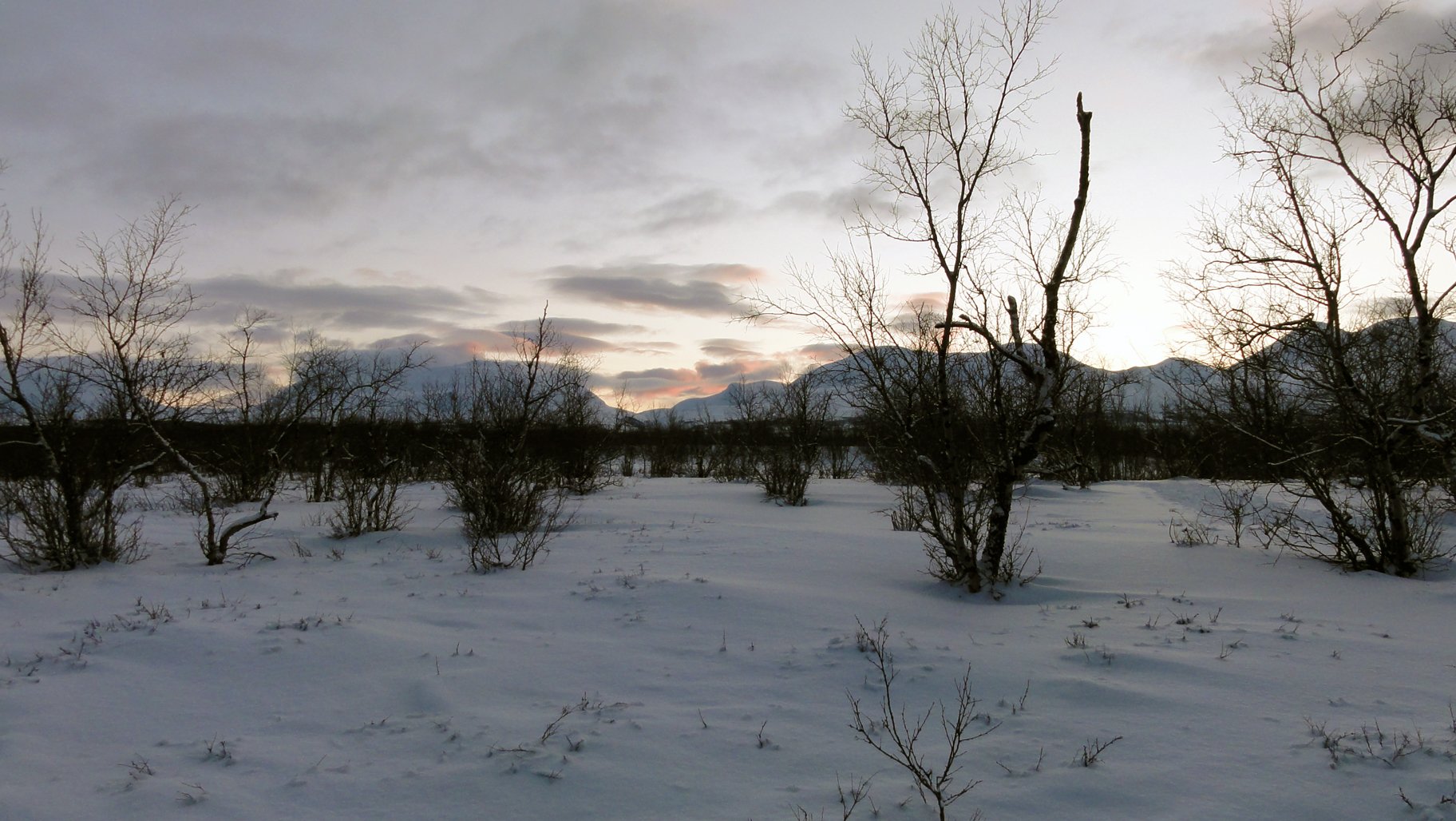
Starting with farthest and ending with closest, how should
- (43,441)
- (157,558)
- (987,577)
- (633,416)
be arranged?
(633,416)
(157,558)
(43,441)
(987,577)

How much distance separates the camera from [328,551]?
9258 mm

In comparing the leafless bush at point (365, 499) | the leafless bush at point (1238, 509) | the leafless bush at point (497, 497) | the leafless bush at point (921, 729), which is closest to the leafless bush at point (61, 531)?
the leafless bush at point (365, 499)

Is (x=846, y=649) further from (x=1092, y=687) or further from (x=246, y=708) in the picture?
(x=246, y=708)

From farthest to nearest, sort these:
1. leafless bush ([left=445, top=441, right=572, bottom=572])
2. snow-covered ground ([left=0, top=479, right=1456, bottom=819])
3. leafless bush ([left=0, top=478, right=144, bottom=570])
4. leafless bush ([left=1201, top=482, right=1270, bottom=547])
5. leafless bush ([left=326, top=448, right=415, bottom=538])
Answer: leafless bush ([left=326, top=448, right=415, bottom=538]) < leafless bush ([left=445, top=441, right=572, bottom=572]) < leafless bush ([left=1201, top=482, right=1270, bottom=547]) < leafless bush ([left=0, top=478, right=144, bottom=570]) < snow-covered ground ([left=0, top=479, right=1456, bottom=819])

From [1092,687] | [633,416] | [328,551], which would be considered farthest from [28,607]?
[633,416]

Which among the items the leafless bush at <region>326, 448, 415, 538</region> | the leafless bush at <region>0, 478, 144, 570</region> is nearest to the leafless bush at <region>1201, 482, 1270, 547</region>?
the leafless bush at <region>326, 448, 415, 538</region>

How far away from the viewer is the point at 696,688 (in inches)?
177

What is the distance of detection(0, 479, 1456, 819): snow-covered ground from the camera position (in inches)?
126

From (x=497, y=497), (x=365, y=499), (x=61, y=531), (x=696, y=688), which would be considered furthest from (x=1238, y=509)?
(x=61, y=531)

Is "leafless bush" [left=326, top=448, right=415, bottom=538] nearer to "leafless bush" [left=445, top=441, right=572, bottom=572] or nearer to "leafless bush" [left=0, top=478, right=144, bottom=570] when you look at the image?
"leafless bush" [left=445, top=441, right=572, bottom=572]

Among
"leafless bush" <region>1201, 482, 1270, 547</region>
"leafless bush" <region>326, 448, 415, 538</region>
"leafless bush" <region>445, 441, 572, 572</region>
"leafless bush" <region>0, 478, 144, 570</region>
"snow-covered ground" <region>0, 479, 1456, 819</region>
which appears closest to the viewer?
"snow-covered ground" <region>0, 479, 1456, 819</region>

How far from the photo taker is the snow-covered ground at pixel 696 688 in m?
3.19

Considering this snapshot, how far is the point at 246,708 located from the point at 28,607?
4.05 meters

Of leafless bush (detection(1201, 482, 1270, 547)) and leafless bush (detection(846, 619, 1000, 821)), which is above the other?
leafless bush (detection(1201, 482, 1270, 547))
